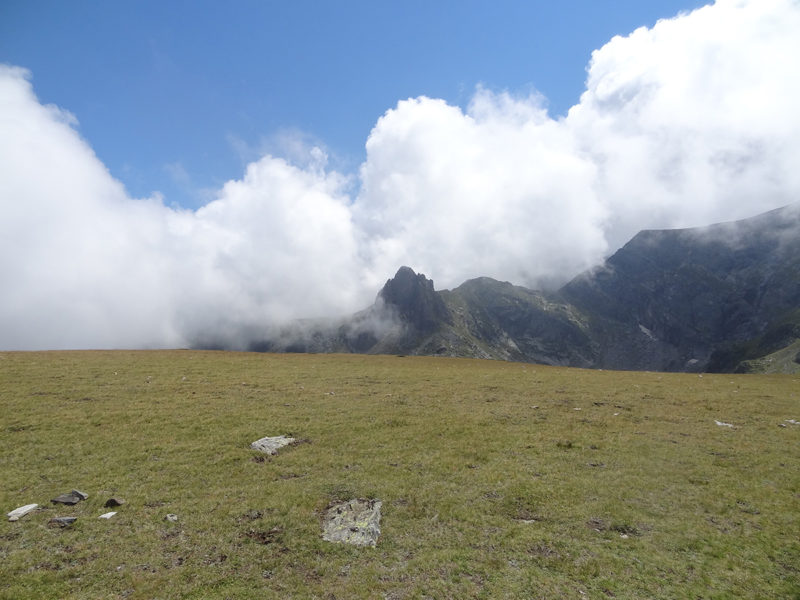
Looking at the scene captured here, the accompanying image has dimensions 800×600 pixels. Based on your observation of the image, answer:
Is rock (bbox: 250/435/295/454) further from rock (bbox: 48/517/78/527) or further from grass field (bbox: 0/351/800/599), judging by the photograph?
rock (bbox: 48/517/78/527)

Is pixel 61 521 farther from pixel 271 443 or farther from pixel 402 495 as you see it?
pixel 402 495

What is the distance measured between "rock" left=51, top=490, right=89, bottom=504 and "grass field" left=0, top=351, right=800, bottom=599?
0.86 ft

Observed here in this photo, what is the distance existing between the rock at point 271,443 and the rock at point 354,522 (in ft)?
23.2

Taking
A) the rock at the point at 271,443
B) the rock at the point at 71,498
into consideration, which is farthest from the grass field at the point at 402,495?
the rock at the point at 271,443

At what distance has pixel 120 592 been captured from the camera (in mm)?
10211

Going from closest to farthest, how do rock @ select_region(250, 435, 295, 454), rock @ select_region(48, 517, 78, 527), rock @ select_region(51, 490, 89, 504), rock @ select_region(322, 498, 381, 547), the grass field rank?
1. the grass field
2. rock @ select_region(322, 498, 381, 547)
3. rock @ select_region(48, 517, 78, 527)
4. rock @ select_region(51, 490, 89, 504)
5. rock @ select_region(250, 435, 295, 454)

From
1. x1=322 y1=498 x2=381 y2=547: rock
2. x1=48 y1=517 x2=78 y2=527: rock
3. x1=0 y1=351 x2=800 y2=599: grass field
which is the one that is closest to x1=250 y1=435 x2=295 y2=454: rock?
x1=0 y1=351 x2=800 y2=599: grass field

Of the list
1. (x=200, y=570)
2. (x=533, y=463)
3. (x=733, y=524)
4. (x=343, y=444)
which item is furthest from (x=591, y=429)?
(x=200, y=570)

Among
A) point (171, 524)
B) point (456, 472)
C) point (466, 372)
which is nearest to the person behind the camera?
point (171, 524)

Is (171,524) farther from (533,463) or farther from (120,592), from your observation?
(533,463)

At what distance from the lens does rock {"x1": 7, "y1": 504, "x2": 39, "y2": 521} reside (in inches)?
528

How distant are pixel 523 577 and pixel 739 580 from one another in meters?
6.07

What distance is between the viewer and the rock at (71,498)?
48.0 feet

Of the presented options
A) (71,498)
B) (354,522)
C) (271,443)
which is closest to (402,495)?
(354,522)
